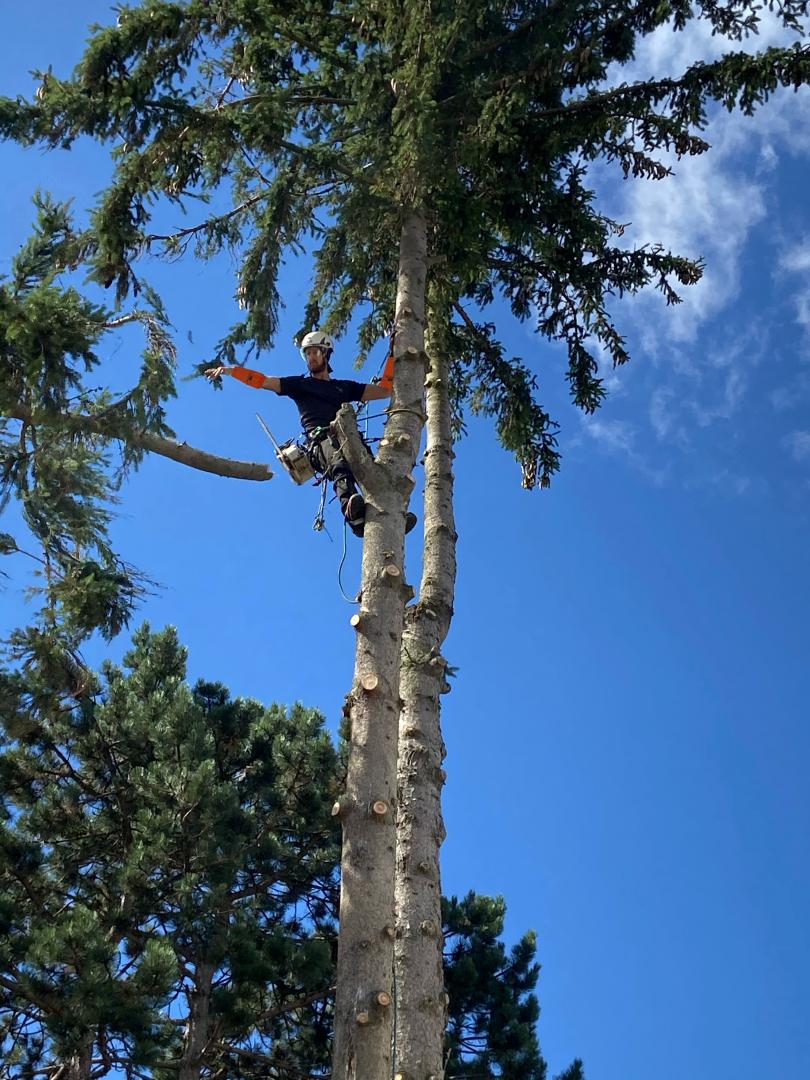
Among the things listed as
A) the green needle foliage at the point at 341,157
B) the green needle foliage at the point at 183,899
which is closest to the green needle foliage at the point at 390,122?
the green needle foliage at the point at 341,157

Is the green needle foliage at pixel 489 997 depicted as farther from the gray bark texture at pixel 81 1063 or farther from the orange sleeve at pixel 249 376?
the orange sleeve at pixel 249 376

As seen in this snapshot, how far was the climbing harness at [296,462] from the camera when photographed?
9289 millimetres

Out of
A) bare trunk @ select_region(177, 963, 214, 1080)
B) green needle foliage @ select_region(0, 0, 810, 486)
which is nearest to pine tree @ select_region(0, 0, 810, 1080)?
green needle foliage @ select_region(0, 0, 810, 486)

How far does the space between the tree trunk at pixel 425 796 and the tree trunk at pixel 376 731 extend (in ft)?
3.61

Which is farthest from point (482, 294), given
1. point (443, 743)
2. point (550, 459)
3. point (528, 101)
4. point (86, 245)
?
point (443, 743)

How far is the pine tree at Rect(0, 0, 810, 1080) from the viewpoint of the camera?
29.2 ft

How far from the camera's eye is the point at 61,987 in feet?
31.2

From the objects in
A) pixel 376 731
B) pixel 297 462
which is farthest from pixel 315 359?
pixel 376 731

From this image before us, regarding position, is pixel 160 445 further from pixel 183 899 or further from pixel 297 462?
pixel 183 899

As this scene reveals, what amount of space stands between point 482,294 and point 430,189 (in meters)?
2.02

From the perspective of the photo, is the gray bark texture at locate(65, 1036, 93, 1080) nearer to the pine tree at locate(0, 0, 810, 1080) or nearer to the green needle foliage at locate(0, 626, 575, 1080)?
the green needle foliage at locate(0, 626, 575, 1080)

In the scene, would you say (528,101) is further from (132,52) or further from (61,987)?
(61,987)

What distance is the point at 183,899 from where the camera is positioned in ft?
35.5

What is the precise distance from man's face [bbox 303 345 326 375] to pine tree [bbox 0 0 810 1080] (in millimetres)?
423
